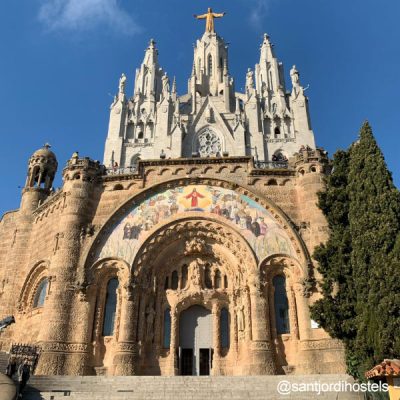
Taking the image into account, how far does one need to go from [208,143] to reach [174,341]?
26.8 metres

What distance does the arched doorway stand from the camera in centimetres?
1902

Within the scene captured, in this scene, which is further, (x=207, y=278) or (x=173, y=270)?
(x=173, y=270)

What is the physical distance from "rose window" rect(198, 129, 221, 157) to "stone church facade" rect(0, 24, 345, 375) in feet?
63.0

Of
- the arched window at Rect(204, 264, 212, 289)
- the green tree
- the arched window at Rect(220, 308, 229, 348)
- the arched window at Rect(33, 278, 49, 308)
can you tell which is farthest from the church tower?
the green tree

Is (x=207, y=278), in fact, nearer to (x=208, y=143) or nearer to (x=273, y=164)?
(x=273, y=164)

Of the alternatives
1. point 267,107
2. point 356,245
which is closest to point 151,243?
point 356,245

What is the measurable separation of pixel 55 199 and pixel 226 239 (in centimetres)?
1043

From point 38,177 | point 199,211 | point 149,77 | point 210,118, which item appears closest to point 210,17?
point 149,77

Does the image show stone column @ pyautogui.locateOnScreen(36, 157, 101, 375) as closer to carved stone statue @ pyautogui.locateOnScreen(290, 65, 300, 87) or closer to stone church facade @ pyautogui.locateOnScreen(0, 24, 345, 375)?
stone church facade @ pyautogui.locateOnScreen(0, 24, 345, 375)

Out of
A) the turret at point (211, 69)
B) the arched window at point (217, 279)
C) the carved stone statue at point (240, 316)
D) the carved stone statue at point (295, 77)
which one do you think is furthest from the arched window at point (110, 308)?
the carved stone statue at point (295, 77)

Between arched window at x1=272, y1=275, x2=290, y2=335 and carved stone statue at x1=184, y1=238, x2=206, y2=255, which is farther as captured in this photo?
carved stone statue at x1=184, y1=238, x2=206, y2=255

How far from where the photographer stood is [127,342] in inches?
701

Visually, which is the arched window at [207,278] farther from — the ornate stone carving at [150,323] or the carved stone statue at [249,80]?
the carved stone statue at [249,80]

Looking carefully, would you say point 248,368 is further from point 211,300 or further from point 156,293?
point 156,293
